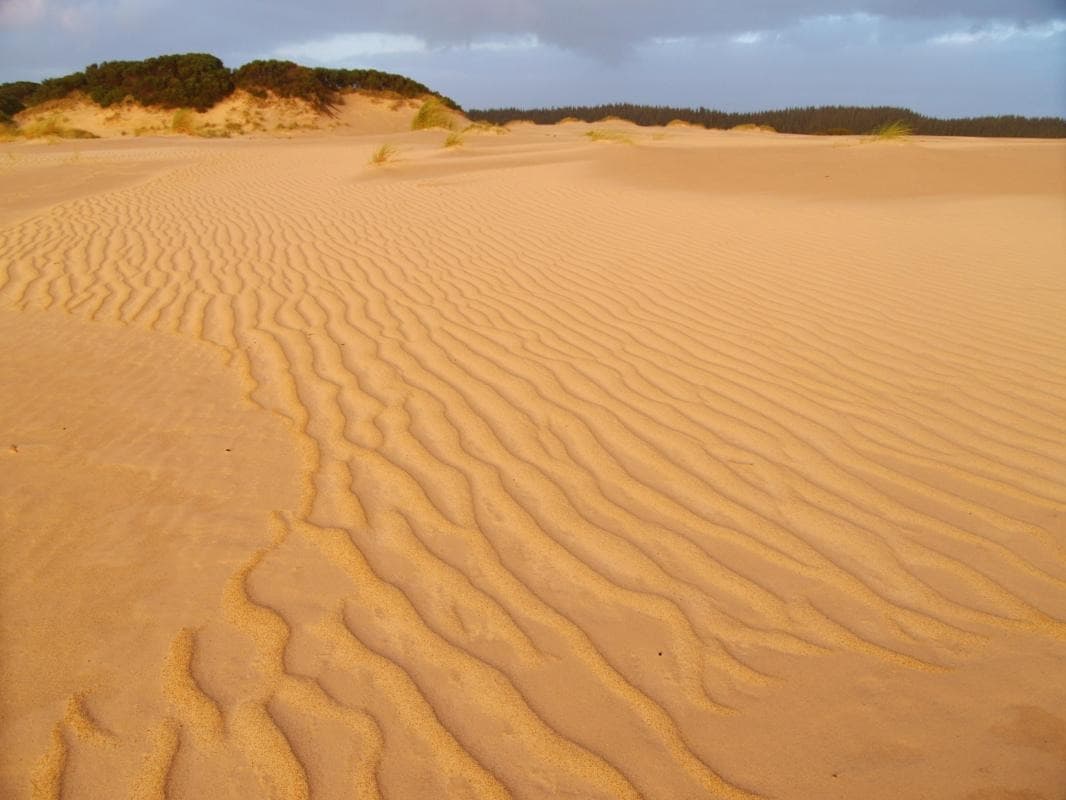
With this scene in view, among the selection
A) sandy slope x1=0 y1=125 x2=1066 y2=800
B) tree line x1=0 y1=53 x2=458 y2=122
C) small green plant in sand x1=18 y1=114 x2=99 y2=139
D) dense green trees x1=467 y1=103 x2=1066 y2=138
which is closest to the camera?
sandy slope x1=0 y1=125 x2=1066 y2=800

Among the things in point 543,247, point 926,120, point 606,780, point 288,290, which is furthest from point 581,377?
point 926,120

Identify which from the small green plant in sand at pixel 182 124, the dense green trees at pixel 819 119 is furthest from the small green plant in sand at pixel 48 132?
the dense green trees at pixel 819 119

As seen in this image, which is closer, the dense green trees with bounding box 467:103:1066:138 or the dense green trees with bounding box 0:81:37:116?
the dense green trees with bounding box 467:103:1066:138

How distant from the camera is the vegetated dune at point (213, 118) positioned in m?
31.3

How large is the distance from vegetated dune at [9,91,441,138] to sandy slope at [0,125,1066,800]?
2832 cm

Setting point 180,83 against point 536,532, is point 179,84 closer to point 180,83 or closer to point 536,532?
point 180,83

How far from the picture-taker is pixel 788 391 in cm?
400

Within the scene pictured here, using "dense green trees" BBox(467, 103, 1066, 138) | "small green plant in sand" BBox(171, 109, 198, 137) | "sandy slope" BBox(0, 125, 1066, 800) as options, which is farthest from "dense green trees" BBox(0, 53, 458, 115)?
"sandy slope" BBox(0, 125, 1066, 800)

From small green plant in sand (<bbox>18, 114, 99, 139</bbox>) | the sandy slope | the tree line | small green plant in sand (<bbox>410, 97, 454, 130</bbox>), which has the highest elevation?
the tree line

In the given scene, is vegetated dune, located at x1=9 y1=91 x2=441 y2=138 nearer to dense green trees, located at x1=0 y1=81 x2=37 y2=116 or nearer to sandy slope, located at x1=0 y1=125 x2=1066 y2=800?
dense green trees, located at x1=0 y1=81 x2=37 y2=116

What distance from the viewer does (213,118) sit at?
32.7m

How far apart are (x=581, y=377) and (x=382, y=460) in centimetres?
135

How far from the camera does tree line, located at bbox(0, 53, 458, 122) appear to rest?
3244 cm

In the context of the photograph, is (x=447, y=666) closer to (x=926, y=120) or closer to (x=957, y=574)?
(x=957, y=574)
